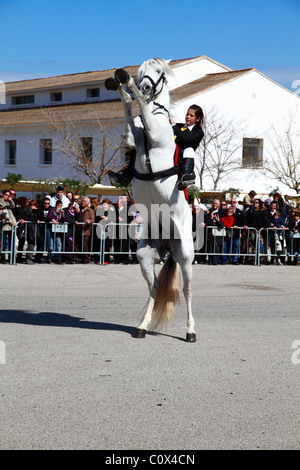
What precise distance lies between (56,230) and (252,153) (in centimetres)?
2499

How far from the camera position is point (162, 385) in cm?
550

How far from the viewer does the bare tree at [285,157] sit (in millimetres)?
38562

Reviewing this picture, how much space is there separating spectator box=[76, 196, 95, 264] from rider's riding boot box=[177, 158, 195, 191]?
10.1 metres

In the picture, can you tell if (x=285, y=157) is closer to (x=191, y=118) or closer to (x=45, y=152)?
(x=45, y=152)

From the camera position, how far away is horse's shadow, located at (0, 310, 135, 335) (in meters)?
8.16

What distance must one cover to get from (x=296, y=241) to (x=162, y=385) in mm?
14828

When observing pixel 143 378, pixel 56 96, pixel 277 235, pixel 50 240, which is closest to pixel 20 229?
pixel 50 240

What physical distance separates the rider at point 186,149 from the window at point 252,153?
30.9 meters

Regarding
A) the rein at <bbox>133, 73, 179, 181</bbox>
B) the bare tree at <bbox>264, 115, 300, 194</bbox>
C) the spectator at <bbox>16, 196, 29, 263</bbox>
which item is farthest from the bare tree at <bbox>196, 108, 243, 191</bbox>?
the rein at <bbox>133, 73, 179, 181</bbox>

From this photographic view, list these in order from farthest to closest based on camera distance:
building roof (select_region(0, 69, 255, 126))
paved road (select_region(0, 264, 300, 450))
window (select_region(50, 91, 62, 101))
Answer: window (select_region(50, 91, 62, 101)), building roof (select_region(0, 69, 255, 126)), paved road (select_region(0, 264, 300, 450))

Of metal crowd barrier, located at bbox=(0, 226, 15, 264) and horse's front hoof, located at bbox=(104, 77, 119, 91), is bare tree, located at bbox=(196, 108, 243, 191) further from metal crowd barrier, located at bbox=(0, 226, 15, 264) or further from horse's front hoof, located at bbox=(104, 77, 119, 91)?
horse's front hoof, located at bbox=(104, 77, 119, 91)

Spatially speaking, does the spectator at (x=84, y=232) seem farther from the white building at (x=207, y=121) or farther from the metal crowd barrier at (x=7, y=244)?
the white building at (x=207, y=121)

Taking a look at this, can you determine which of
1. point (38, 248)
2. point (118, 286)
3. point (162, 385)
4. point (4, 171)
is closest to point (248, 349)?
point (162, 385)

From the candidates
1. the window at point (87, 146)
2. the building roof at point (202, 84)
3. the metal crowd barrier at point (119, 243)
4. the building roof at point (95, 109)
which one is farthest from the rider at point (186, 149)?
the window at point (87, 146)
